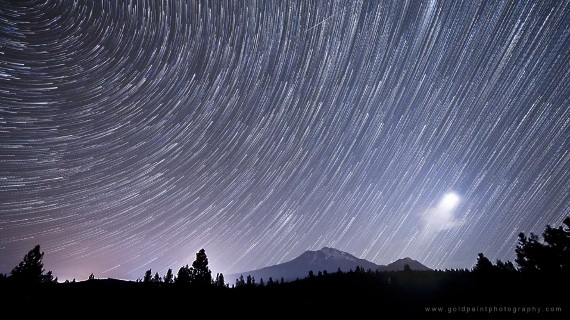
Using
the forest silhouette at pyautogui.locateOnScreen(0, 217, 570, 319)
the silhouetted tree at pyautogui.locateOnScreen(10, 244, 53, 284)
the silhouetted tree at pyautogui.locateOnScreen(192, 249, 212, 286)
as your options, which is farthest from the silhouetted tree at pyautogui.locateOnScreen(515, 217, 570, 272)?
the silhouetted tree at pyautogui.locateOnScreen(10, 244, 53, 284)

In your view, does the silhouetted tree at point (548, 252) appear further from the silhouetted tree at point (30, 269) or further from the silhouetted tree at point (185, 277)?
the silhouetted tree at point (30, 269)

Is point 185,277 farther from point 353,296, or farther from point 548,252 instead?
point 548,252

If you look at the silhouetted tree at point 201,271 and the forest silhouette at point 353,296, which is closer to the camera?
the forest silhouette at point 353,296

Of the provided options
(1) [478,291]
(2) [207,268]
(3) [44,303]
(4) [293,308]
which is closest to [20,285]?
(3) [44,303]

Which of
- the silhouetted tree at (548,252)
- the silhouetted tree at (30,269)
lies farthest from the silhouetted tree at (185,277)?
the silhouetted tree at (548,252)

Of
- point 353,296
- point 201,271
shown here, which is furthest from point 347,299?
point 201,271

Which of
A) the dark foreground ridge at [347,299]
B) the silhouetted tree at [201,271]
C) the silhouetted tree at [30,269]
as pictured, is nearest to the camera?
the dark foreground ridge at [347,299]

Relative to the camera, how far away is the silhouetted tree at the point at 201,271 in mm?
Result: 40412

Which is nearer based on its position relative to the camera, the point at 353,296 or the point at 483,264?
the point at 353,296

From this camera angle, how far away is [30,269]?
34344 millimetres

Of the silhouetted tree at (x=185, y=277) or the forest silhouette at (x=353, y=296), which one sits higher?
the silhouetted tree at (x=185, y=277)

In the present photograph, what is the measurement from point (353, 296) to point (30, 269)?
43.3 meters

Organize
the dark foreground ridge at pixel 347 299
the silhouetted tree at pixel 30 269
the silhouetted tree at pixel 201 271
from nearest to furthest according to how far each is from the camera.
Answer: the dark foreground ridge at pixel 347 299, the silhouetted tree at pixel 30 269, the silhouetted tree at pixel 201 271

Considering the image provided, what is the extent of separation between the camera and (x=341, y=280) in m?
43.1
